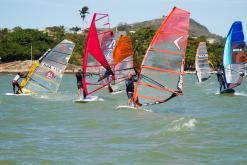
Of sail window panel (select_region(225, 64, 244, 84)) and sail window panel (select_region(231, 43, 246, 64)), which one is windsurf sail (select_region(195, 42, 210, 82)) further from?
sail window panel (select_region(225, 64, 244, 84))

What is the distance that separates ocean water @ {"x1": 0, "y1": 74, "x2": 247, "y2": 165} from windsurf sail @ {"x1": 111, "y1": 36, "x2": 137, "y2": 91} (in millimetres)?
5765

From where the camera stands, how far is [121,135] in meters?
12.5

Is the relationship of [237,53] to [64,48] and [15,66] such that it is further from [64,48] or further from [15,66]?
[15,66]

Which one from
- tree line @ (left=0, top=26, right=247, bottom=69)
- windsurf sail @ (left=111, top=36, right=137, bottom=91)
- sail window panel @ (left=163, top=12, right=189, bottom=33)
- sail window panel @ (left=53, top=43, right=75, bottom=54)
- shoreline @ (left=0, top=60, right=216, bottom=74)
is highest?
sail window panel @ (left=163, top=12, right=189, bottom=33)

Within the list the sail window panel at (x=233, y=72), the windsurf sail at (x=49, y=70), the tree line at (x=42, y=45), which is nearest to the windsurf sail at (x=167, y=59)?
the windsurf sail at (x=49, y=70)

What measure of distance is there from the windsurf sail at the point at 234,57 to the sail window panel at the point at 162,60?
9.14 metres

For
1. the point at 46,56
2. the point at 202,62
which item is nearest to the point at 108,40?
the point at 46,56

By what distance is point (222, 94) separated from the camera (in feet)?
84.9

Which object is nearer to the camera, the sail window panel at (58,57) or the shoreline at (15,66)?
the sail window panel at (58,57)

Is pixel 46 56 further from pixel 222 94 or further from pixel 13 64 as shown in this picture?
pixel 13 64

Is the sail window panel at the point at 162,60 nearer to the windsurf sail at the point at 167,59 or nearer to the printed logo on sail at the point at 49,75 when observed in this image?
the windsurf sail at the point at 167,59

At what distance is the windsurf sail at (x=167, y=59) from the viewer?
52.7 ft

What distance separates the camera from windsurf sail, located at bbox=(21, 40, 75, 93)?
78.1 ft

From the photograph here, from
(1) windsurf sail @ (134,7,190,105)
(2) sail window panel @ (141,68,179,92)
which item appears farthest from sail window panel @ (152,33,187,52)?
(2) sail window panel @ (141,68,179,92)
